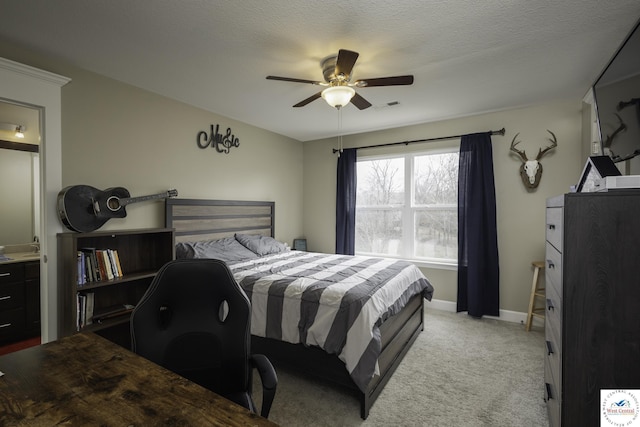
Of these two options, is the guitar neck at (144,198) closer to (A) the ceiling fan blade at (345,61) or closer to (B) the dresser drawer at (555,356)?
(A) the ceiling fan blade at (345,61)

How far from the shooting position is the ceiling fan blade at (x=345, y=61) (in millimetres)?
1862

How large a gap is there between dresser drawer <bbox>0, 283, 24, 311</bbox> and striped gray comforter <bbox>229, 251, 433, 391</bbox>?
2090 mm

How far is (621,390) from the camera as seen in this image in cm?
121

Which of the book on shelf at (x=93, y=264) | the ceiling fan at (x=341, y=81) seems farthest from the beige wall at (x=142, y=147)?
the ceiling fan at (x=341, y=81)

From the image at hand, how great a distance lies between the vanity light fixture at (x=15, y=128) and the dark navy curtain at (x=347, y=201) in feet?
13.2

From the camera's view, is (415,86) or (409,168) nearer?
(415,86)

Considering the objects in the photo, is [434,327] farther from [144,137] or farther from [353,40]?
[144,137]

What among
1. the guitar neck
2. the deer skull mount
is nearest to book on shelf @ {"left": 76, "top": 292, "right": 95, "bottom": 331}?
the guitar neck

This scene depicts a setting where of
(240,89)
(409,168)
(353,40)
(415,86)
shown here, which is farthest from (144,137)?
(409,168)

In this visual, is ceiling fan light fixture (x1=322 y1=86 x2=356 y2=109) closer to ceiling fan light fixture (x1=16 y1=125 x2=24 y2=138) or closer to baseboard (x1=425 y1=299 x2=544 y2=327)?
baseboard (x1=425 y1=299 x2=544 y2=327)

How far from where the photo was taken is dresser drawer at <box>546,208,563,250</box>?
1.39 metres

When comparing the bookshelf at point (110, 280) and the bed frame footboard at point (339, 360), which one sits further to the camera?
the bookshelf at point (110, 280)

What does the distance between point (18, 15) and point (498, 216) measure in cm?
467

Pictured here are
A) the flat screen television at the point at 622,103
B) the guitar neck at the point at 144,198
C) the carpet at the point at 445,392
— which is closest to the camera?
the flat screen television at the point at 622,103
